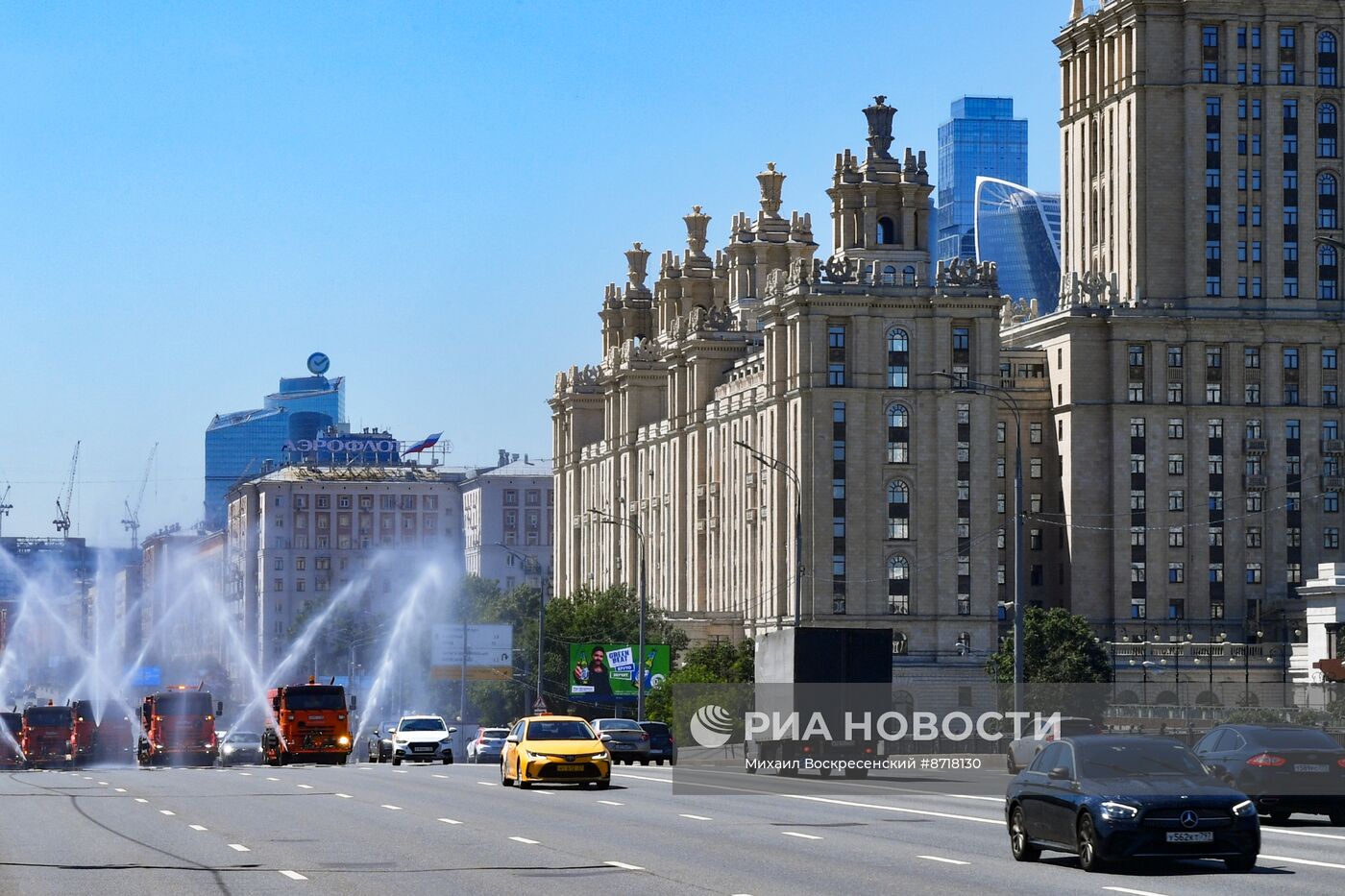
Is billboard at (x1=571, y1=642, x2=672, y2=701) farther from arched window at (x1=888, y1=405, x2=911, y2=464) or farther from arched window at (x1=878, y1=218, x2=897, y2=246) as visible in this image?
arched window at (x1=878, y1=218, x2=897, y2=246)

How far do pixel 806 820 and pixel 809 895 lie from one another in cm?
1280

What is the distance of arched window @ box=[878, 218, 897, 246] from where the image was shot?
138 metres

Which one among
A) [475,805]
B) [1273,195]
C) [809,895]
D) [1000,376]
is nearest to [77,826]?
[475,805]

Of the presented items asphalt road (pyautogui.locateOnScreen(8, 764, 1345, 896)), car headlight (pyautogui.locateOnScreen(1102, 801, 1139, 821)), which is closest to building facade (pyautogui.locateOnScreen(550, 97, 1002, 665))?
asphalt road (pyautogui.locateOnScreen(8, 764, 1345, 896))

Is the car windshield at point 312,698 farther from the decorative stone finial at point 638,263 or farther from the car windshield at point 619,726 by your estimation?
the decorative stone finial at point 638,263

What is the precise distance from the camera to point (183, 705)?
82.1 meters

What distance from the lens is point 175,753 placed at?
82.4 m

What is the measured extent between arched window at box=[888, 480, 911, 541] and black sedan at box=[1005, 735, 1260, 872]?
10553 centimetres

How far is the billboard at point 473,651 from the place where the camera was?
124812 mm

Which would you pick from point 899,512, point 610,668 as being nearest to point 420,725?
point 610,668

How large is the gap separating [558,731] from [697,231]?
401 feet

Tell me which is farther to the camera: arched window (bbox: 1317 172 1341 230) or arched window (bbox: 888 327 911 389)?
arched window (bbox: 1317 172 1341 230)

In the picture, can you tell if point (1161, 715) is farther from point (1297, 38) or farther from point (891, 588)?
point (1297, 38)

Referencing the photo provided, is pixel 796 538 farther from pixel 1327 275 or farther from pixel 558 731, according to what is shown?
pixel 1327 275
